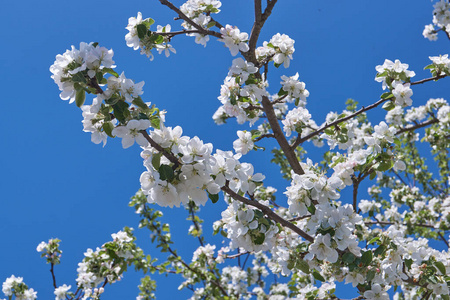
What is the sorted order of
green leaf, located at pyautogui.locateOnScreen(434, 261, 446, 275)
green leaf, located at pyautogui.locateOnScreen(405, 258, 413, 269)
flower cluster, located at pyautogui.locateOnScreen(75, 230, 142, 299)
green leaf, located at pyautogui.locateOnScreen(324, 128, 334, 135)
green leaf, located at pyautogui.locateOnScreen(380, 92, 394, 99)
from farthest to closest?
flower cluster, located at pyautogui.locateOnScreen(75, 230, 142, 299) → green leaf, located at pyautogui.locateOnScreen(324, 128, 334, 135) → green leaf, located at pyautogui.locateOnScreen(380, 92, 394, 99) → green leaf, located at pyautogui.locateOnScreen(434, 261, 446, 275) → green leaf, located at pyautogui.locateOnScreen(405, 258, 413, 269)

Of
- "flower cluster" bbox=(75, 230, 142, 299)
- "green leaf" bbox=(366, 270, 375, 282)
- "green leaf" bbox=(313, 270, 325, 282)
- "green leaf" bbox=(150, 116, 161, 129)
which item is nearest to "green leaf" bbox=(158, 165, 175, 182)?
"green leaf" bbox=(150, 116, 161, 129)

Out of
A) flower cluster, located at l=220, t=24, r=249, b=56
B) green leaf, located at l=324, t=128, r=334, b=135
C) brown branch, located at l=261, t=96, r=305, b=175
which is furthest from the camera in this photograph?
green leaf, located at l=324, t=128, r=334, b=135

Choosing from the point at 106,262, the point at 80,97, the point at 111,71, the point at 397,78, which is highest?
the point at 397,78

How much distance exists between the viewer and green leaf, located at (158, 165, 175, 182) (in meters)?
1.75

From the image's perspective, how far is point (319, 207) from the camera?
2.28m

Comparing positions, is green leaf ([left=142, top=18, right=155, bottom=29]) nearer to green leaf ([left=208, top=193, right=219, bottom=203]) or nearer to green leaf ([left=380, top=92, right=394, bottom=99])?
green leaf ([left=208, top=193, right=219, bottom=203])

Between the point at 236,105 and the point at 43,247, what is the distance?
135 inches

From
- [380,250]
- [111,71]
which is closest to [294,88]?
[380,250]

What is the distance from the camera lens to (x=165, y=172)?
5.73 ft

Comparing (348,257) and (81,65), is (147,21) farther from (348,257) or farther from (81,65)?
(348,257)

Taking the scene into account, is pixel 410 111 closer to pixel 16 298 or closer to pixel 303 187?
pixel 303 187

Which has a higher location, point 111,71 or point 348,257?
point 111,71

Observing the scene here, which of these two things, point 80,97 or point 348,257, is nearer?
point 80,97

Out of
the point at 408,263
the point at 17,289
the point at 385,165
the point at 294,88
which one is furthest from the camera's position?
the point at 17,289
